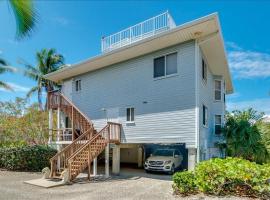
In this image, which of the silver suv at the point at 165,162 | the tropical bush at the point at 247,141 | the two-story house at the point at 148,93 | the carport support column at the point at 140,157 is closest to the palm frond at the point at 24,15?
the two-story house at the point at 148,93

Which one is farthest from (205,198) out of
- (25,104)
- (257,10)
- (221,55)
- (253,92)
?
(253,92)

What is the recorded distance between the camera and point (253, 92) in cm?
3234

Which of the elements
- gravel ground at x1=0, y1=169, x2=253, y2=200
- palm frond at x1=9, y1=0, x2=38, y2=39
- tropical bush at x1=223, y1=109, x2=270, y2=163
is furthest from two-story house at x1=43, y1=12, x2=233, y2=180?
palm frond at x1=9, y1=0, x2=38, y2=39

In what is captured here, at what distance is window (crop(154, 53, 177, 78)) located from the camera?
13.6 m

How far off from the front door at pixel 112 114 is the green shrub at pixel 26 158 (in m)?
4.78

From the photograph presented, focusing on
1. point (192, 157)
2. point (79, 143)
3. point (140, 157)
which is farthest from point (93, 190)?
point (140, 157)

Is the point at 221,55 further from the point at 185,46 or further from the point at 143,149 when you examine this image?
the point at 143,149

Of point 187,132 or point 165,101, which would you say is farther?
point 165,101

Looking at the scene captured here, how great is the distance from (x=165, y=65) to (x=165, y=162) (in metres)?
5.74

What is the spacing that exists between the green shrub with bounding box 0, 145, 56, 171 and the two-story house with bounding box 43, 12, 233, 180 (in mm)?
1499

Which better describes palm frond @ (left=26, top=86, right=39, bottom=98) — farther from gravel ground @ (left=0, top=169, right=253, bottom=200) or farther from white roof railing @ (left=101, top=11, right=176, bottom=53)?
gravel ground @ (left=0, top=169, right=253, bottom=200)

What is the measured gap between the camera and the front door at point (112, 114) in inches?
626

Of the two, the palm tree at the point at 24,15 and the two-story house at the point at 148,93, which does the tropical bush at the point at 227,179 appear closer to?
the two-story house at the point at 148,93

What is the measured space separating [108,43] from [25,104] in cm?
1163
